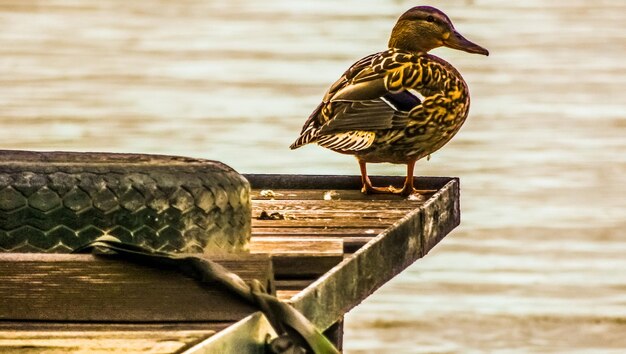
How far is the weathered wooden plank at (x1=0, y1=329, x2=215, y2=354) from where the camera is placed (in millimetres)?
4438

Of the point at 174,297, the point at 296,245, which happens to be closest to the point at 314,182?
the point at 296,245

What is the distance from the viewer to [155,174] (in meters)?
5.84

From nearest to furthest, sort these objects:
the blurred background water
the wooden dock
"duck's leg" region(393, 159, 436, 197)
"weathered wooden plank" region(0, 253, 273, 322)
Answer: the wooden dock → "weathered wooden plank" region(0, 253, 273, 322) → "duck's leg" region(393, 159, 436, 197) → the blurred background water

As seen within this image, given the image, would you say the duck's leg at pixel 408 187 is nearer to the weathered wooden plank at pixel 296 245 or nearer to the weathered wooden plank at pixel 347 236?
the weathered wooden plank at pixel 347 236

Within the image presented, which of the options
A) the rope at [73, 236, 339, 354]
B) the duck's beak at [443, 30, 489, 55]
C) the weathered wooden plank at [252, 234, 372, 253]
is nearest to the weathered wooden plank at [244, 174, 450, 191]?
the duck's beak at [443, 30, 489, 55]

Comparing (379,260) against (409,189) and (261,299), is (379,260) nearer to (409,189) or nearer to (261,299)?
(409,189)

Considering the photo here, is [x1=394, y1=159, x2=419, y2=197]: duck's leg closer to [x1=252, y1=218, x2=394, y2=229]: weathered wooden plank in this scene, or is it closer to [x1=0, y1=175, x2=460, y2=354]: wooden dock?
[x1=252, y1=218, x2=394, y2=229]: weathered wooden plank

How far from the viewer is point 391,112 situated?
345 inches

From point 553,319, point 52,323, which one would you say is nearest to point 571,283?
point 553,319

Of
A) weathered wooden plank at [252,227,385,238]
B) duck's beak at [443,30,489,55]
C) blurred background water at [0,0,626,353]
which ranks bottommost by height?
blurred background water at [0,0,626,353]

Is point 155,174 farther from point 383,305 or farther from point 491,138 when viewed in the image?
point 491,138

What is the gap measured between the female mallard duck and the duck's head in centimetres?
20

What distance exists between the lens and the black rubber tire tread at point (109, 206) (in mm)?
5633

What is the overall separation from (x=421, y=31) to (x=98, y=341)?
5.15 meters
